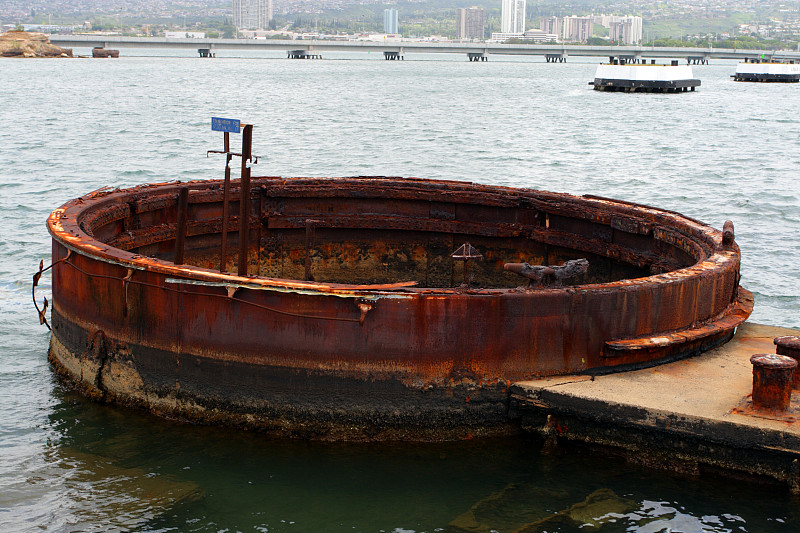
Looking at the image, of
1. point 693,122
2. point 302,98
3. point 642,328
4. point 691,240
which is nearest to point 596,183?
point 691,240

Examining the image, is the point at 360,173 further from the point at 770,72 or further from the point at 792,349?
the point at 770,72

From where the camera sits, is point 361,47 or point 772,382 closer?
point 772,382

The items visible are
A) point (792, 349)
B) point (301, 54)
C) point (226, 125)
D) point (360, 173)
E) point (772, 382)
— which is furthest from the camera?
point (301, 54)

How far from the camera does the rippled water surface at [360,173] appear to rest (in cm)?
719

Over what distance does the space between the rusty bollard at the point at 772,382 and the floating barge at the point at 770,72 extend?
11636 cm

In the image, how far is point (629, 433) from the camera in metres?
7.42

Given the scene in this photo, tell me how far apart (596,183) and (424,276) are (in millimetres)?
19502

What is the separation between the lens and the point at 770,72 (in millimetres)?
114500

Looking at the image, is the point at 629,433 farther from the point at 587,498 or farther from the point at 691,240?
the point at 691,240

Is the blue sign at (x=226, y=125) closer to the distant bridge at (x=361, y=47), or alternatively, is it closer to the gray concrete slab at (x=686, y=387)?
the gray concrete slab at (x=686, y=387)

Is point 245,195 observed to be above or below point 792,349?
above

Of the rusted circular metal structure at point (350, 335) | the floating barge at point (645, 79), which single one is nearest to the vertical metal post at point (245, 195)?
the rusted circular metal structure at point (350, 335)

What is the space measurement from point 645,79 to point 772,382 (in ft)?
292

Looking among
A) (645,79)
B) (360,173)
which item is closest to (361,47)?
(645,79)
